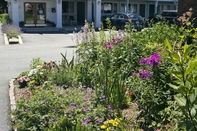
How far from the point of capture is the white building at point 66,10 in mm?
28328

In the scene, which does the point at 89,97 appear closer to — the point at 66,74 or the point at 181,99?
the point at 66,74

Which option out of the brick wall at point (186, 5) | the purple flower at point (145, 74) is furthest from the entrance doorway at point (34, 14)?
the purple flower at point (145, 74)

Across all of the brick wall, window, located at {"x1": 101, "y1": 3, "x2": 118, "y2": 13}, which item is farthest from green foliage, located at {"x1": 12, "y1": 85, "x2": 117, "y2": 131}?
window, located at {"x1": 101, "y1": 3, "x2": 118, "y2": 13}

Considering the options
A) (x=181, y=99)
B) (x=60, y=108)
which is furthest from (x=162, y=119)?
(x=181, y=99)

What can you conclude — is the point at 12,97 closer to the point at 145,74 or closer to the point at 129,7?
the point at 145,74

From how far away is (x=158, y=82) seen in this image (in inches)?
171

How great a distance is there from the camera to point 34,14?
29.8 m

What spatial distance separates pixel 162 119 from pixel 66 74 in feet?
8.74

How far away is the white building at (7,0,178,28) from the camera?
92.9 feet

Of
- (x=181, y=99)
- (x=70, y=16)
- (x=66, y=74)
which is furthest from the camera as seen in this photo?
(x=70, y=16)

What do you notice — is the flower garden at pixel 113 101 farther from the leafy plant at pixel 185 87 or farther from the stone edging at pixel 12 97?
the leafy plant at pixel 185 87

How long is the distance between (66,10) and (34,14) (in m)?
4.62

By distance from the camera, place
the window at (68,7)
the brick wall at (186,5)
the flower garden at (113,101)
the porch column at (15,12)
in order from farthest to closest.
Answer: the window at (68,7) → the porch column at (15,12) → the brick wall at (186,5) → the flower garden at (113,101)

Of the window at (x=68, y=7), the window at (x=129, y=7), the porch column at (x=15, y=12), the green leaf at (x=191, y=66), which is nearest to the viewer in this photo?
the green leaf at (x=191, y=66)
